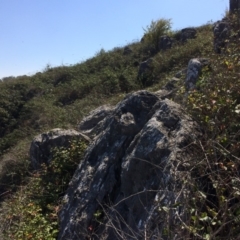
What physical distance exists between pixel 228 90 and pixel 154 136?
100cm

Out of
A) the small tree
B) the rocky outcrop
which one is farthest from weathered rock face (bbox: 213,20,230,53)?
the rocky outcrop

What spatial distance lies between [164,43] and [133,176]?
43.5 feet

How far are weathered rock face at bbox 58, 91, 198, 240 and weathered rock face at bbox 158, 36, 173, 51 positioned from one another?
11.2m

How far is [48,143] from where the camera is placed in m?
8.48

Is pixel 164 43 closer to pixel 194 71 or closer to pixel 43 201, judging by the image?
pixel 194 71

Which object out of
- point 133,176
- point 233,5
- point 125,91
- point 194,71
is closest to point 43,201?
point 133,176

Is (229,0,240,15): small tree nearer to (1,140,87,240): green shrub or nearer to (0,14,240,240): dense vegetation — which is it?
(0,14,240,240): dense vegetation

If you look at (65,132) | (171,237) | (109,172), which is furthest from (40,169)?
(171,237)

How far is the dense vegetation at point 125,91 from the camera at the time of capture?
3767mm

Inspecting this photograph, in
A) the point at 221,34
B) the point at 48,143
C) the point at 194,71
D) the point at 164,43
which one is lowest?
the point at 48,143

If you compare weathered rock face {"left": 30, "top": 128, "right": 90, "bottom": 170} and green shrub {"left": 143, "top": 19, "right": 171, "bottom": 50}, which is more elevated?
green shrub {"left": 143, "top": 19, "right": 171, "bottom": 50}

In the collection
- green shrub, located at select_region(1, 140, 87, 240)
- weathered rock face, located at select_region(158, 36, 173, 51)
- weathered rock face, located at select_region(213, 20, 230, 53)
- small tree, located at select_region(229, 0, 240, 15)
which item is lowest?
green shrub, located at select_region(1, 140, 87, 240)

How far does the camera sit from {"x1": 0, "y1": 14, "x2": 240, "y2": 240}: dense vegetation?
3767mm

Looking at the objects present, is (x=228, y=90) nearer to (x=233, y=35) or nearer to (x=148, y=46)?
(x=233, y=35)
